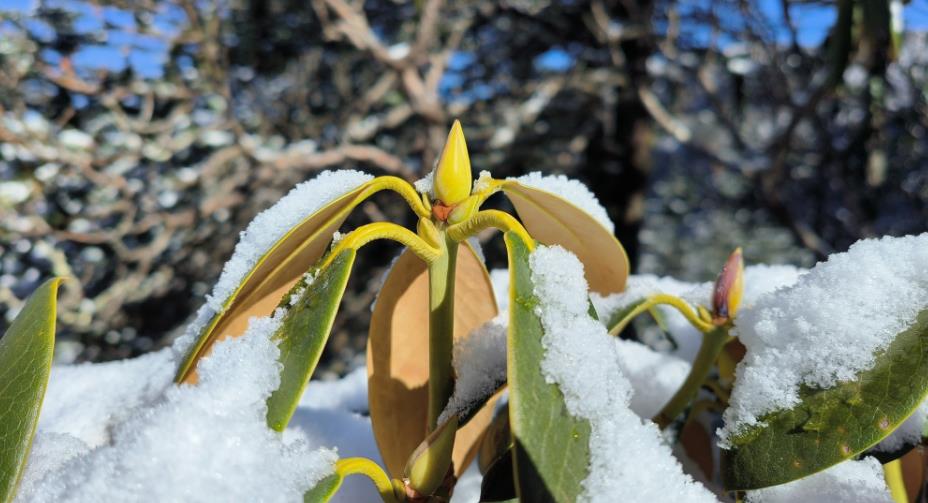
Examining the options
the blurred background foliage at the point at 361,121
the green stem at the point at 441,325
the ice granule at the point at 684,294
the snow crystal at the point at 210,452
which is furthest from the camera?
the blurred background foliage at the point at 361,121

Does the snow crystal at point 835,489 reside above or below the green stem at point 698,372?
below

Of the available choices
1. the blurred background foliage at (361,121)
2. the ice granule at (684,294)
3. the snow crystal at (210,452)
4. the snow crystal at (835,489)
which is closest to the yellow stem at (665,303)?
the ice granule at (684,294)

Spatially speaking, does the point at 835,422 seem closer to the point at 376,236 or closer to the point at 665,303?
the point at 665,303

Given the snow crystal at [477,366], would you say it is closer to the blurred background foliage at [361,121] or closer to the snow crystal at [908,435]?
the snow crystal at [908,435]

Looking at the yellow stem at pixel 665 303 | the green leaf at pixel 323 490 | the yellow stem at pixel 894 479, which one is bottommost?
the yellow stem at pixel 894 479

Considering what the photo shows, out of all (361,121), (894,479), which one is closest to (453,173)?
(894,479)

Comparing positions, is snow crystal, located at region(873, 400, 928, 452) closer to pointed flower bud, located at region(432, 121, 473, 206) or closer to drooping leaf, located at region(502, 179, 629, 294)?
drooping leaf, located at region(502, 179, 629, 294)
